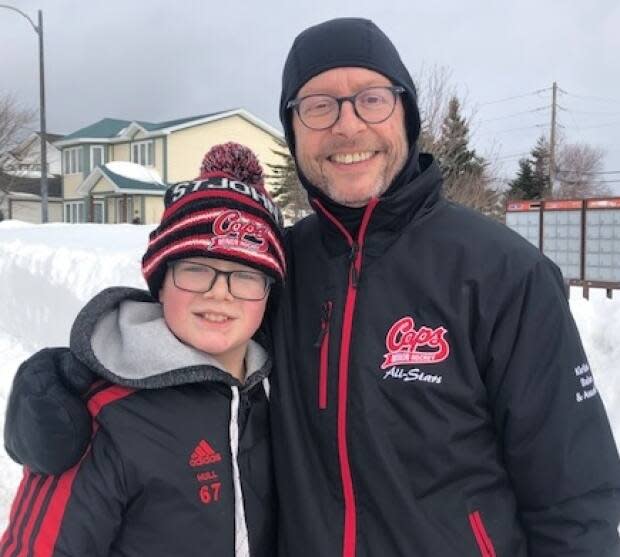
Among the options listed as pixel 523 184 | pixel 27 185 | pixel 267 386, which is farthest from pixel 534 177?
pixel 267 386

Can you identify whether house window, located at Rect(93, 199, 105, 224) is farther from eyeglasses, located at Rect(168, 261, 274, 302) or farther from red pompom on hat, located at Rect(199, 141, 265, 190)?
eyeglasses, located at Rect(168, 261, 274, 302)

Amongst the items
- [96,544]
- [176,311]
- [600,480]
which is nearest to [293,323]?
[176,311]

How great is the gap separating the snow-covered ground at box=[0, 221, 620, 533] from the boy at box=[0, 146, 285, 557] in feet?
17.3

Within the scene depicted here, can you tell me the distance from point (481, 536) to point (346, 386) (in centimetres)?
59

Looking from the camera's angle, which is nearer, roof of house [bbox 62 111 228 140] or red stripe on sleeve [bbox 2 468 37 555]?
red stripe on sleeve [bbox 2 468 37 555]

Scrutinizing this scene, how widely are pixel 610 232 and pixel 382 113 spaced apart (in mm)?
9514

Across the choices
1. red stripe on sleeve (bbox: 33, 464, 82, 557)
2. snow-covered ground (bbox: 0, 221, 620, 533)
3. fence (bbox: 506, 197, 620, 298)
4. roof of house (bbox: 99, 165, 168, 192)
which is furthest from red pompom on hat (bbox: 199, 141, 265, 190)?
roof of house (bbox: 99, 165, 168, 192)

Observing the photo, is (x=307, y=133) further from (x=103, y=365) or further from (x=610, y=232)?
(x=610, y=232)

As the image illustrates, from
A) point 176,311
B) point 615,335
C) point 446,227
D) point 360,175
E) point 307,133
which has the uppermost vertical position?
point 307,133

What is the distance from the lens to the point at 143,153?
131 feet

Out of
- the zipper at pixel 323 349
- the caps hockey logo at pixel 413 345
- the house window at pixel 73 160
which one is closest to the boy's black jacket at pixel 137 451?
the zipper at pixel 323 349

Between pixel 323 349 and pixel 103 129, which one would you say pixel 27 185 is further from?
pixel 323 349

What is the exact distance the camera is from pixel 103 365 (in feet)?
6.60

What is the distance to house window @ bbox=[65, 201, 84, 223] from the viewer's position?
4209 centimetres
